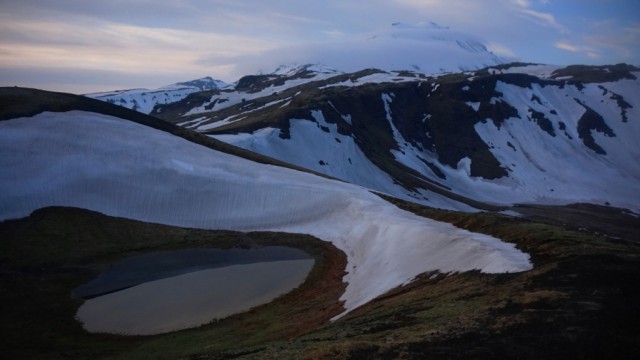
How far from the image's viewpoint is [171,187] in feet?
205

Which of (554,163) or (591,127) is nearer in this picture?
(554,163)

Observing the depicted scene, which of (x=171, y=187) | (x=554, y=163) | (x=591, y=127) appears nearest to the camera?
(x=171, y=187)

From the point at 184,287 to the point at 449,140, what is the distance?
136980mm

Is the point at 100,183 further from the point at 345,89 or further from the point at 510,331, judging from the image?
the point at 345,89

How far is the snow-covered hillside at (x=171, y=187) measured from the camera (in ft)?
176

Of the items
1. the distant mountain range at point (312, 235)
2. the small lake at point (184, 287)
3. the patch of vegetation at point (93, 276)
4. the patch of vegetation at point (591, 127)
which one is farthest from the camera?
the patch of vegetation at point (591, 127)

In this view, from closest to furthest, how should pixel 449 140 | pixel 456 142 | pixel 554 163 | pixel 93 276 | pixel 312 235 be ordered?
pixel 93 276 < pixel 312 235 < pixel 456 142 < pixel 449 140 < pixel 554 163

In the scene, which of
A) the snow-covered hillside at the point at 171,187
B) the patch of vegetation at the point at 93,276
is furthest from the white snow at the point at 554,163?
the patch of vegetation at the point at 93,276

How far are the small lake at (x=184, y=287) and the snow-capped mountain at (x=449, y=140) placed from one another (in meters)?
50.3

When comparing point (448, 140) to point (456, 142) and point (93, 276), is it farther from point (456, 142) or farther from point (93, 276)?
point (93, 276)

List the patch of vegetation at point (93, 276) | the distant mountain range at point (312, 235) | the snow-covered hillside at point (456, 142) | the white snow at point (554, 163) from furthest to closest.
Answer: the white snow at point (554, 163), the snow-covered hillside at point (456, 142), the patch of vegetation at point (93, 276), the distant mountain range at point (312, 235)

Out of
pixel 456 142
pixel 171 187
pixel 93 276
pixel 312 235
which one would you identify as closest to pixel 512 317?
pixel 93 276

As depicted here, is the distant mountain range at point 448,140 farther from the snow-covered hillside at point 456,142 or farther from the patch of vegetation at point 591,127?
the patch of vegetation at point 591,127

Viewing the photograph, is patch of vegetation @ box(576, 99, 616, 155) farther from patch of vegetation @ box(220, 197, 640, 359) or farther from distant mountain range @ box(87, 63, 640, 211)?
patch of vegetation @ box(220, 197, 640, 359)
